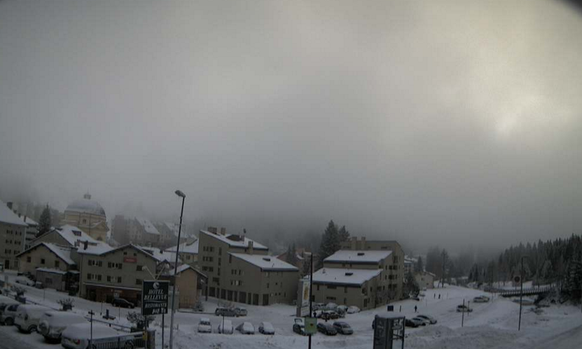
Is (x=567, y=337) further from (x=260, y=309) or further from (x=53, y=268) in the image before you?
(x=53, y=268)

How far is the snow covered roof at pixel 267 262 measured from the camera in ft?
97.2

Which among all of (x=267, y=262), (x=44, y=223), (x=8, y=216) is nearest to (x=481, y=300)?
(x=267, y=262)

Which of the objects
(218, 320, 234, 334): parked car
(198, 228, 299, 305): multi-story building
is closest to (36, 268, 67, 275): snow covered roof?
(198, 228, 299, 305): multi-story building

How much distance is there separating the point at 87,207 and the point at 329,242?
73.5 ft

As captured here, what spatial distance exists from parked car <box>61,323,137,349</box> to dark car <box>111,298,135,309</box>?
23.1 feet

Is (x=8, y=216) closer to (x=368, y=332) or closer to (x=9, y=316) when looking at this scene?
(x=9, y=316)

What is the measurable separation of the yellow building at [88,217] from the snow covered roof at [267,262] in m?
8.55

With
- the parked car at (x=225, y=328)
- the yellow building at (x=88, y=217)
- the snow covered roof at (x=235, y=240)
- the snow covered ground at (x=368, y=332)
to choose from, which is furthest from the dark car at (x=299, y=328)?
the yellow building at (x=88, y=217)

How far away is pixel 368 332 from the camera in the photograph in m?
21.9

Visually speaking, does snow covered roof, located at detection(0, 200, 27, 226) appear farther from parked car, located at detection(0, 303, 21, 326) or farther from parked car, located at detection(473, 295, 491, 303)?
parked car, located at detection(473, 295, 491, 303)

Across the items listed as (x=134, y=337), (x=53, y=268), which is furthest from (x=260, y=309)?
(x=134, y=337)

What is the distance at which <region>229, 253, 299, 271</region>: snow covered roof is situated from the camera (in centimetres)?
2961

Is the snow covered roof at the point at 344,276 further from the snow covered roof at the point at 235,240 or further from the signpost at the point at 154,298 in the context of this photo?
the signpost at the point at 154,298

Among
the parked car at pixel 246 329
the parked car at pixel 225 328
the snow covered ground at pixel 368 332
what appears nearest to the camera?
the snow covered ground at pixel 368 332
